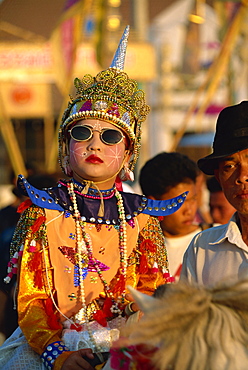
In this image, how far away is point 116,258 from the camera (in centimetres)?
328

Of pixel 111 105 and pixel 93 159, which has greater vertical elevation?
pixel 111 105

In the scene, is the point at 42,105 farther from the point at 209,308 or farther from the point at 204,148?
the point at 209,308

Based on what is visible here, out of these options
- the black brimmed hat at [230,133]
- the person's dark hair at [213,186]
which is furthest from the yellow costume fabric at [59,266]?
the person's dark hair at [213,186]

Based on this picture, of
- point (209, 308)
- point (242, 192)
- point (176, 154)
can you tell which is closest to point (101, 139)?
point (242, 192)

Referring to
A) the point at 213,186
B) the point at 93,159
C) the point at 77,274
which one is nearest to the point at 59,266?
the point at 77,274

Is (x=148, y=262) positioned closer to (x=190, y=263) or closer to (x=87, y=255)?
(x=190, y=263)

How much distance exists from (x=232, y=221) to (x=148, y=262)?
491 millimetres

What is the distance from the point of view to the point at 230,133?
315cm

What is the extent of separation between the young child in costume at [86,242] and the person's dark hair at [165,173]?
47.9 inches

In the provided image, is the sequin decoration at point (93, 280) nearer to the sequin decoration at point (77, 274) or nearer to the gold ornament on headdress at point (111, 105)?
the sequin decoration at point (77, 274)

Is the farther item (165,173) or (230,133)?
(165,173)

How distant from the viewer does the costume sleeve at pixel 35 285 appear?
3.00 metres

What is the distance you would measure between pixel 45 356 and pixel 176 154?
2511mm

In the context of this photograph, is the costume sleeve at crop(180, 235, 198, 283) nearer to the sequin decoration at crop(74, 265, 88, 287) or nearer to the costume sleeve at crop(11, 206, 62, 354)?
the sequin decoration at crop(74, 265, 88, 287)
